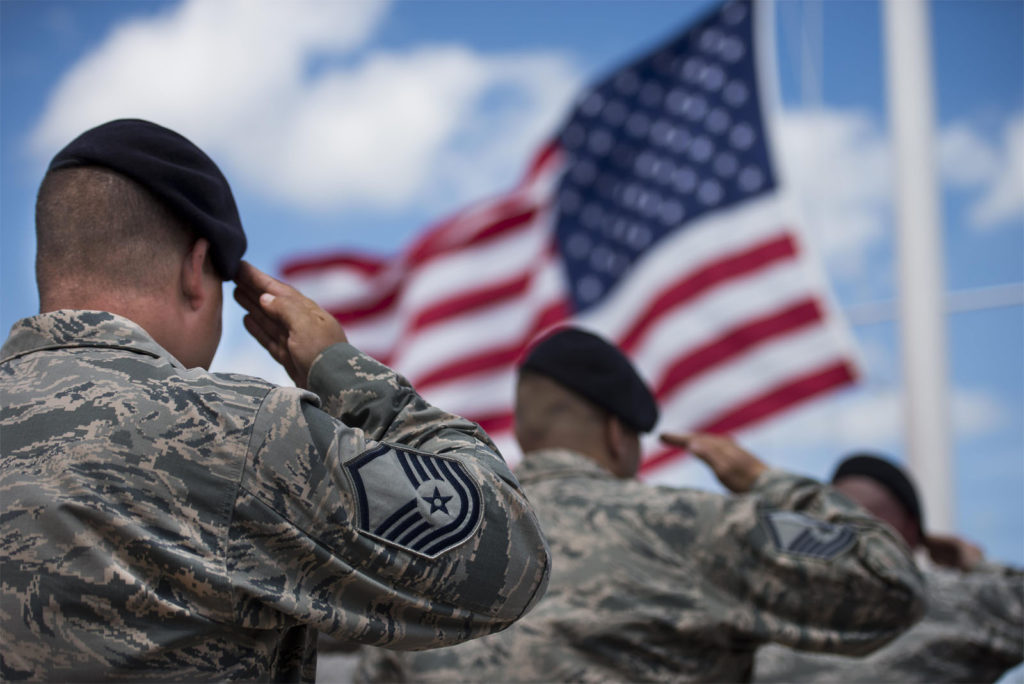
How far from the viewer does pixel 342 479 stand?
4.89 ft

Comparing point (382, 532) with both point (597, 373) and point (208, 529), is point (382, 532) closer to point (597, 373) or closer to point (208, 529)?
point (208, 529)

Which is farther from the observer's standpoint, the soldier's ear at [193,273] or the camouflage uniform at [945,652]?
the camouflage uniform at [945,652]

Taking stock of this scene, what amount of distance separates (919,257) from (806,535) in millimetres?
4338

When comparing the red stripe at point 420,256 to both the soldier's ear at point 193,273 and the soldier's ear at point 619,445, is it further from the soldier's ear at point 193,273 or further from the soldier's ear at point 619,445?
the soldier's ear at point 193,273

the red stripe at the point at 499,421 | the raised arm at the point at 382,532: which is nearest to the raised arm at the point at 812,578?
the raised arm at the point at 382,532

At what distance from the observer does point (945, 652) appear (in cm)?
419

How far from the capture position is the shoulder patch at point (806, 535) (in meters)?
2.85

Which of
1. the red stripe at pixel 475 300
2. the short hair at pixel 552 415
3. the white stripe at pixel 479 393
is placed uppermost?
the short hair at pixel 552 415

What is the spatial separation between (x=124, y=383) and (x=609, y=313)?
223 inches

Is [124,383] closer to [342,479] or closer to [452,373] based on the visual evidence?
[342,479]

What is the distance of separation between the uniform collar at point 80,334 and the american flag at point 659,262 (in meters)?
5.10

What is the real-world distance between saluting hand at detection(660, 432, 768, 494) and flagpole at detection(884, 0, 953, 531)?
3397 mm

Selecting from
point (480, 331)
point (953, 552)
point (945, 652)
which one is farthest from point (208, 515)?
point (480, 331)

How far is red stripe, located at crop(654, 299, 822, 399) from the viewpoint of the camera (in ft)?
21.0
